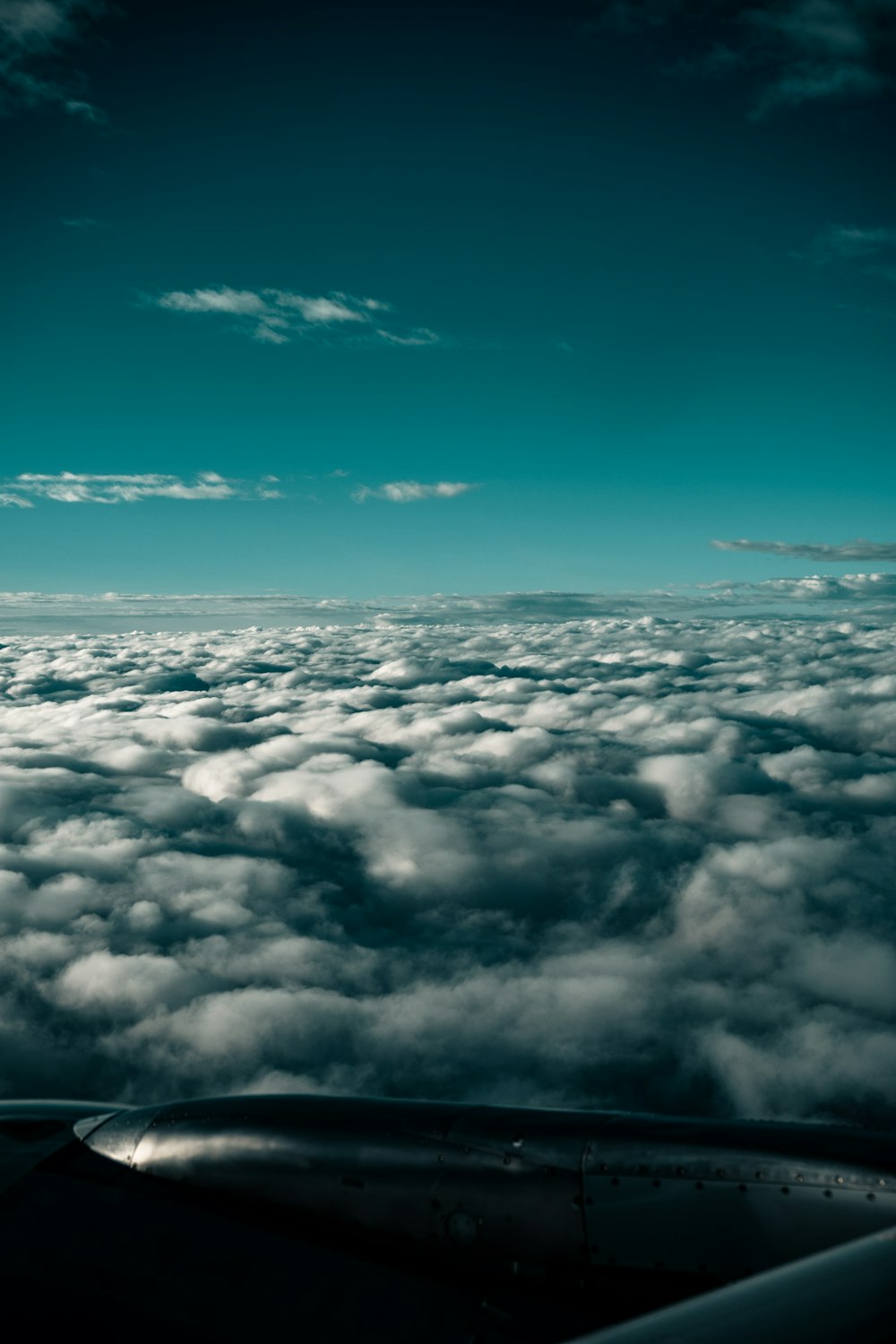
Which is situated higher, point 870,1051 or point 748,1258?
point 748,1258

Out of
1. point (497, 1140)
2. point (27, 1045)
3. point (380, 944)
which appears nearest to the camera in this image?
point (497, 1140)

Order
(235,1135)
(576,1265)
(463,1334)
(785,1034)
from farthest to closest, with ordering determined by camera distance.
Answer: (785,1034)
(235,1135)
(576,1265)
(463,1334)

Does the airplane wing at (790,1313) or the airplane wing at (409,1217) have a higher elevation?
the airplane wing at (790,1313)

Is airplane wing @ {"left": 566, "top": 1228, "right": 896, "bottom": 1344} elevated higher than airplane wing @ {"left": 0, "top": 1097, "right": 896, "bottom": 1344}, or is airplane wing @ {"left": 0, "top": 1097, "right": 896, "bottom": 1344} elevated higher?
airplane wing @ {"left": 566, "top": 1228, "right": 896, "bottom": 1344}

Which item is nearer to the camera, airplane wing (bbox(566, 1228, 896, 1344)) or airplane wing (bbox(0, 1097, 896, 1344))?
airplane wing (bbox(566, 1228, 896, 1344))

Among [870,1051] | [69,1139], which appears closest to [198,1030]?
[870,1051]

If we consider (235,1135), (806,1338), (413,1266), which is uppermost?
(806,1338)

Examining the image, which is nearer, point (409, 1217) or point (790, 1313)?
point (790, 1313)

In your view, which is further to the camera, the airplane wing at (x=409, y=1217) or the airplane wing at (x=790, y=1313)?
the airplane wing at (x=409, y=1217)

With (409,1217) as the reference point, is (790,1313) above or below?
above

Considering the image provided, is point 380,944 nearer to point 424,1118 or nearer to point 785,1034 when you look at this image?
point 785,1034

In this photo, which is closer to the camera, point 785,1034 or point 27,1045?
point 27,1045
